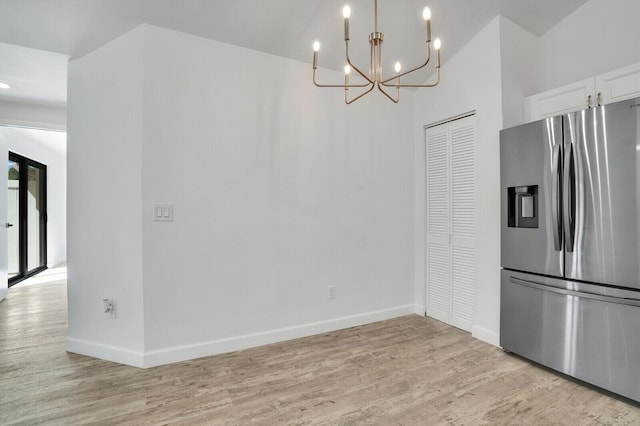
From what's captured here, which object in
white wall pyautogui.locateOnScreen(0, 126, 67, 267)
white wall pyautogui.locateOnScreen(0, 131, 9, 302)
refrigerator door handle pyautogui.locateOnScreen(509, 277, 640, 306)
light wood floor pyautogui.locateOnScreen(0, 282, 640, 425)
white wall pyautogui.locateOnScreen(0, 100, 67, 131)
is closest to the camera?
light wood floor pyautogui.locateOnScreen(0, 282, 640, 425)

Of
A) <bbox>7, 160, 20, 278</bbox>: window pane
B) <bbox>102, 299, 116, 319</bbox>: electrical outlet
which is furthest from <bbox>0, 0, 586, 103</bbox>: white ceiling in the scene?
<bbox>7, 160, 20, 278</bbox>: window pane

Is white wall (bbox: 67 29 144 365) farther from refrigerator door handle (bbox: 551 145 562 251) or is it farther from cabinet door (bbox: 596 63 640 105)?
cabinet door (bbox: 596 63 640 105)

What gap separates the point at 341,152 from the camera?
3.34m

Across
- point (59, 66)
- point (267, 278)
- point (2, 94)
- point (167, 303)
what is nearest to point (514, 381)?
point (267, 278)

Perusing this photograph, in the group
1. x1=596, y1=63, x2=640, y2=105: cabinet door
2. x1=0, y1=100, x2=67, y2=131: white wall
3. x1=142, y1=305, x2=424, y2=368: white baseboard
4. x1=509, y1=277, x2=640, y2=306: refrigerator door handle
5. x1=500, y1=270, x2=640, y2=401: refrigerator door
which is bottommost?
x1=142, y1=305, x2=424, y2=368: white baseboard

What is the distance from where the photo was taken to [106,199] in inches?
→ 103

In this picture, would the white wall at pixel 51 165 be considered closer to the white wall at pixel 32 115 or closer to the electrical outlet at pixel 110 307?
the white wall at pixel 32 115

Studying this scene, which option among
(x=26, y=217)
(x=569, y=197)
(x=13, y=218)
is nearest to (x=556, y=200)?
(x=569, y=197)

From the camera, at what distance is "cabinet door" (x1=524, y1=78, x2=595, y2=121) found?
8.06 ft

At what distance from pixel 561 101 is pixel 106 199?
369 cm

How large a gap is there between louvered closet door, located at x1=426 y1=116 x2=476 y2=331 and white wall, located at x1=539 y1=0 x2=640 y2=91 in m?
0.87

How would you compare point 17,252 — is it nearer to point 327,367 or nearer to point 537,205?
point 327,367

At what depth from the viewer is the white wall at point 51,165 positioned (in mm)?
5430

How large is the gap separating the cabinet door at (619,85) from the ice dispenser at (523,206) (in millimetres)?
767
